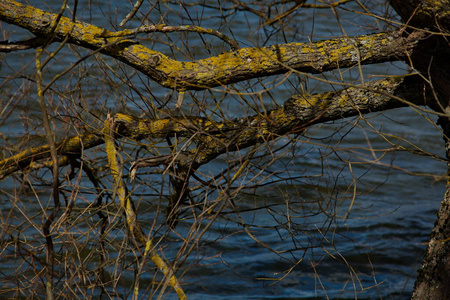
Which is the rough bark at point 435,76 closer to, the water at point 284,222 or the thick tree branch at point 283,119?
the thick tree branch at point 283,119

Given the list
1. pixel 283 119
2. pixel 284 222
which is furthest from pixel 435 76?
pixel 284 222

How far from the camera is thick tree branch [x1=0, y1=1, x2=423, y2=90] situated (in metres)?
3.14

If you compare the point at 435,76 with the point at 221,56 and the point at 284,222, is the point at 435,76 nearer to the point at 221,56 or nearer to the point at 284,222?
the point at 221,56

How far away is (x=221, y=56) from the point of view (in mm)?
3219

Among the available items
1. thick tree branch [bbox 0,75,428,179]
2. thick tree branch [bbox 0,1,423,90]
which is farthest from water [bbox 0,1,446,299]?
thick tree branch [bbox 0,1,423,90]

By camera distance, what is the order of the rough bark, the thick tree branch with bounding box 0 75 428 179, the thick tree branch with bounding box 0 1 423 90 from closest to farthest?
1. the rough bark
2. the thick tree branch with bounding box 0 1 423 90
3. the thick tree branch with bounding box 0 75 428 179

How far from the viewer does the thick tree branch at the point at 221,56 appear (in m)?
3.14

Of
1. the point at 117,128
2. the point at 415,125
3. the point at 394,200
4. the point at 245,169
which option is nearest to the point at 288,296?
the point at 394,200

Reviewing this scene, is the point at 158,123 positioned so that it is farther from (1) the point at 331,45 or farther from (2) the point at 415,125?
(2) the point at 415,125

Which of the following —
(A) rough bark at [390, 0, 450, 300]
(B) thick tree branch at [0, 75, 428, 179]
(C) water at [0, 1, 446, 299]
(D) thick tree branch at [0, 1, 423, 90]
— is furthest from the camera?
(C) water at [0, 1, 446, 299]

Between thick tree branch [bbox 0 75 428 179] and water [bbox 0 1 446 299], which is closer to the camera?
thick tree branch [bbox 0 75 428 179]

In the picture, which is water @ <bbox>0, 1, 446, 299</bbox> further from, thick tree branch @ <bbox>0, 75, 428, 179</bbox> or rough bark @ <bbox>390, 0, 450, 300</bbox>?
rough bark @ <bbox>390, 0, 450, 300</bbox>

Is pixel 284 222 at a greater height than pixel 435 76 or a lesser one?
lesser

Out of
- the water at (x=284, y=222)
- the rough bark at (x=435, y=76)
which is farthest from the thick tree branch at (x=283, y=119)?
the water at (x=284, y=222)
